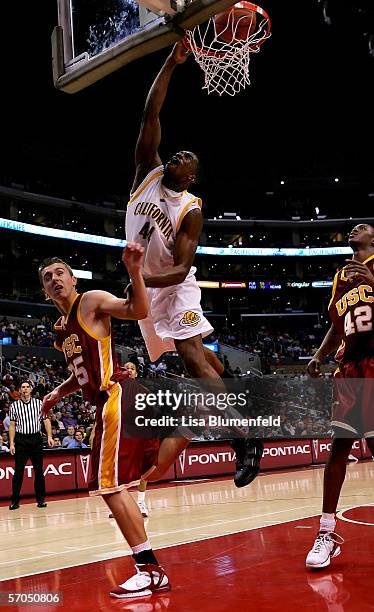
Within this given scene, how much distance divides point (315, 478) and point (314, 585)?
9.71 m

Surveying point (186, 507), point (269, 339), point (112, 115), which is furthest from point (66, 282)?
point (269, 339)

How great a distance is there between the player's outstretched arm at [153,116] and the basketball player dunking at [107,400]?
914 mm

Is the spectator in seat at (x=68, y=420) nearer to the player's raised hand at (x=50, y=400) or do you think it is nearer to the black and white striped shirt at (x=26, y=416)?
the black and white striped shirt at (x=26, y=416)

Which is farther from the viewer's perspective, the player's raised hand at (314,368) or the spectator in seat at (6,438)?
the spectator in seat at (6,438)

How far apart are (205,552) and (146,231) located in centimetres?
277

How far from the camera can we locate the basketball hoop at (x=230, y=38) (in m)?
4.71

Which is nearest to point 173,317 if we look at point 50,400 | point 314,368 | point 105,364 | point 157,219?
point 105,364

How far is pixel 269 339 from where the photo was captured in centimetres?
3791

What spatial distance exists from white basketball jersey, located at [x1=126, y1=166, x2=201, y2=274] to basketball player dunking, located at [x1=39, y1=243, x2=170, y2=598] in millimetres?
453

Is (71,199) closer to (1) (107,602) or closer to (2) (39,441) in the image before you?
(2) (39,441)

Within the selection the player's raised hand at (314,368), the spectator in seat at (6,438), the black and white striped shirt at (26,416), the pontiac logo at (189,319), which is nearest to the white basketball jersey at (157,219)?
the pontiac logo at (189,319)

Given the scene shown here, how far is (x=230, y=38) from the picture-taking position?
195 inches

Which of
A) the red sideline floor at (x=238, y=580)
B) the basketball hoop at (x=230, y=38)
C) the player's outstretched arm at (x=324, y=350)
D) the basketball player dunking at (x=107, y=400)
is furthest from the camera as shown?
the player's outstretched arm at (x=324, y=350)

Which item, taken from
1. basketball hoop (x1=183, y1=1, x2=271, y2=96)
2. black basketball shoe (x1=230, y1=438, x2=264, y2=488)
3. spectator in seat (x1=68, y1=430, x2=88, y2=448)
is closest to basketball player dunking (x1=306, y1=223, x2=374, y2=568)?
black basketball shoe (x1=230, y1=438, x2=264, y2=488)
